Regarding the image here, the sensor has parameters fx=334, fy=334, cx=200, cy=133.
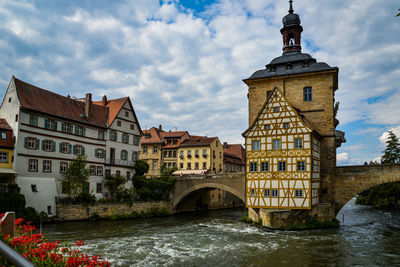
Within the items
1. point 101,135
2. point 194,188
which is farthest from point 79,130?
point 194,188

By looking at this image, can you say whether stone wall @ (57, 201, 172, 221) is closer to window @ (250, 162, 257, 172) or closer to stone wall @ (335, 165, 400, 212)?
window @ (250, 162, 257, 172)

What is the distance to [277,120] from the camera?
27.5 m

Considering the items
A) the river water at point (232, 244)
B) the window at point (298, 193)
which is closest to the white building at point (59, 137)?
the river water at point (232, 244)

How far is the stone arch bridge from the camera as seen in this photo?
33.2m

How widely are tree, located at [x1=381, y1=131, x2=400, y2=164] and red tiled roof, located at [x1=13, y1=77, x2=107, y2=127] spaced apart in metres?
38.9

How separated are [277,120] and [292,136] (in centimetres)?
181

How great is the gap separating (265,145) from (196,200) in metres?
19.8

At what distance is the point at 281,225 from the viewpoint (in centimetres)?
2502

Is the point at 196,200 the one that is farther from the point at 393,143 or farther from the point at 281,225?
the point at 393,143

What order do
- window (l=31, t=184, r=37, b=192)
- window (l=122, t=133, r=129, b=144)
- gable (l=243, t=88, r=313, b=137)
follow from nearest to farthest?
gable (l=243, t=88, r=313, b=137) < window (l=31, t=184, r=37, b=192) < window (l=122, t=133, r=129, b=144)

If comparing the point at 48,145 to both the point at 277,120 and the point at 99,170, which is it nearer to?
the point at 99,170

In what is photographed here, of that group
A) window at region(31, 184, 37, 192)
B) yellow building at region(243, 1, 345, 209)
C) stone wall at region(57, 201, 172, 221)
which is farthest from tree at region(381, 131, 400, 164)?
window at region(31, 184, 37, 192)

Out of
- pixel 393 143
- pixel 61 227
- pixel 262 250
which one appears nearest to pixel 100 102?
pixel 61 227

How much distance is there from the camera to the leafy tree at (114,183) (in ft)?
117
